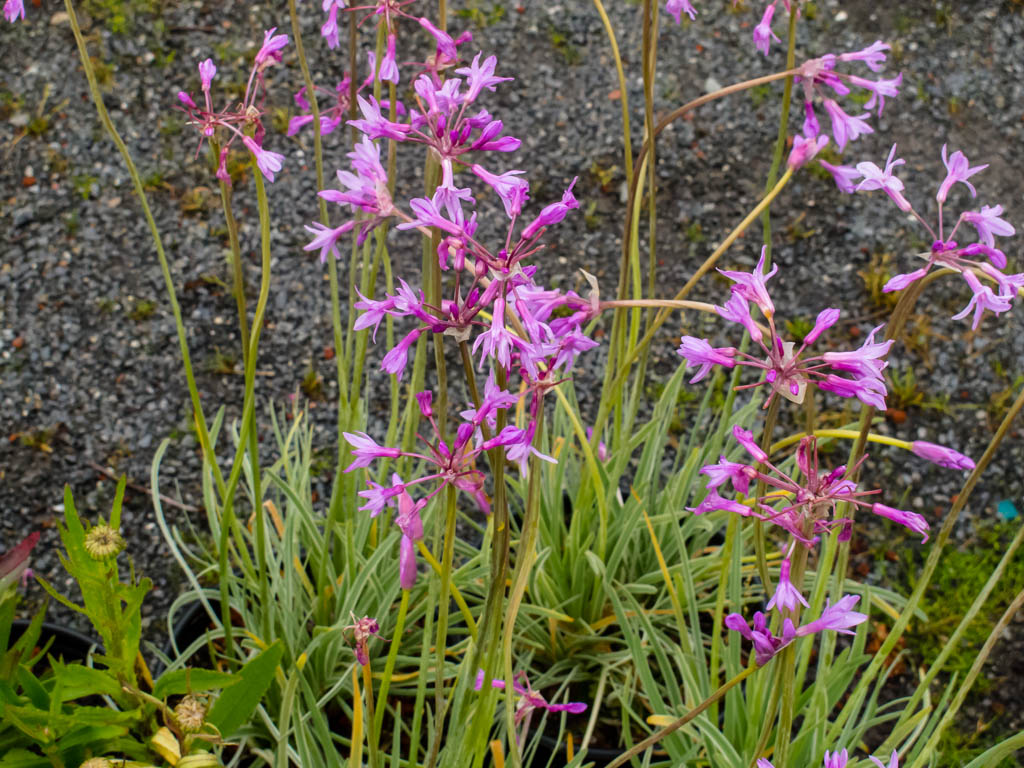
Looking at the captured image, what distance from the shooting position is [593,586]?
6.79ft

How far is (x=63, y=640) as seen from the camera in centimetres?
198

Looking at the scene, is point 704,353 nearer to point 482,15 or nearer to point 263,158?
point 263,158

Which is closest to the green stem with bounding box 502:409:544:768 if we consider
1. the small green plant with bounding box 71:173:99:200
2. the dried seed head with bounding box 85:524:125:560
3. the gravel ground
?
the dried seed head with bounding box 85:524:125:560

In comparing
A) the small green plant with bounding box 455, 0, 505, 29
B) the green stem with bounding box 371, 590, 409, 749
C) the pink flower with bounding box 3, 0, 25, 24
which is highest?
the small green plant with bounding box 455, 0, 505, 29

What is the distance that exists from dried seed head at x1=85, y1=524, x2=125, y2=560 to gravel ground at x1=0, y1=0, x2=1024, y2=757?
123cm

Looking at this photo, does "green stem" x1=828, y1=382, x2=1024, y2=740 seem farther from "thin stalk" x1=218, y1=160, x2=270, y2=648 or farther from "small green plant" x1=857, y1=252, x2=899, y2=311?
"small green plant" x1=857, y1=252, x2=899, y2=311

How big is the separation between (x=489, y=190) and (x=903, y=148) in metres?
1.56

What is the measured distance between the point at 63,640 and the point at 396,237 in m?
1.75

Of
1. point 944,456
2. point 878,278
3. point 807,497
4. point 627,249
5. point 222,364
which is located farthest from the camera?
point 878,278

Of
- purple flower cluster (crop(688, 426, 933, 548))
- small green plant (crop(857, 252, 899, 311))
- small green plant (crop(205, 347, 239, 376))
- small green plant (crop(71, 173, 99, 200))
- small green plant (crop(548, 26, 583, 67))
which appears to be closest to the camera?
purple flower cluster (crop(688, 426, 933, 548))

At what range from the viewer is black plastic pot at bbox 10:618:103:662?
195cm

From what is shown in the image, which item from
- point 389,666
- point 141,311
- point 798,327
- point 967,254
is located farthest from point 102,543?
point 798,327

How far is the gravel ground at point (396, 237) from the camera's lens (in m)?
2.80

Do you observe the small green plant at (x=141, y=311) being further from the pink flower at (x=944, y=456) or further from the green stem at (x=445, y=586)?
the pink flower at (x=944, y=456)
